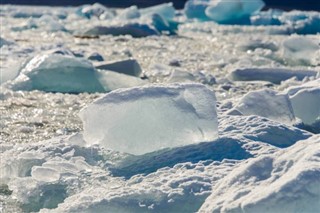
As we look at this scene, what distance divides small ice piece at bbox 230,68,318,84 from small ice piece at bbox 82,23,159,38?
322 cm

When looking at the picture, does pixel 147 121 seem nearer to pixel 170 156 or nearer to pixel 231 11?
pixel 170 156

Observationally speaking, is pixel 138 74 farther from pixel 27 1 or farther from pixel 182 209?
pixel 27 1

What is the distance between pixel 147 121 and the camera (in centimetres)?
231

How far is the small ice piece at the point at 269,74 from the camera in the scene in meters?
4.59

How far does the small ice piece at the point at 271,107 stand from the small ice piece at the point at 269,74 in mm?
1673

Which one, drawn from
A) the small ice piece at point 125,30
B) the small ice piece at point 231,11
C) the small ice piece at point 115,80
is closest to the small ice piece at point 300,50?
the small ice piece at point 115,80

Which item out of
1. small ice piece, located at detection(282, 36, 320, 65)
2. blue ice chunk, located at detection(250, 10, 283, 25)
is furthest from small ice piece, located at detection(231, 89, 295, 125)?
blue ice chunk, located at detection(250, 10, 283, 25)

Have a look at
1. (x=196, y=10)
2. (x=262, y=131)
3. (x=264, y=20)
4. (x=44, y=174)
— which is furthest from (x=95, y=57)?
(x=196, y=10)

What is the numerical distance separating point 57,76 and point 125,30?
12.3ft

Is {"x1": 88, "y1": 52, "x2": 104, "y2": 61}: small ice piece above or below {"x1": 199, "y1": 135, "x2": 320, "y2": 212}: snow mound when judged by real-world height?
below

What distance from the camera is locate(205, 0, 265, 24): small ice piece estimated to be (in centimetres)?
963

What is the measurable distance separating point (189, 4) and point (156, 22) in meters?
2.45

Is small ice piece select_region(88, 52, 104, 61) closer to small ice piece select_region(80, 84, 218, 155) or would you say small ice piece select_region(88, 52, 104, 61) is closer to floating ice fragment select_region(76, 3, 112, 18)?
small ice piece select_region(80, 84, 218, 155)

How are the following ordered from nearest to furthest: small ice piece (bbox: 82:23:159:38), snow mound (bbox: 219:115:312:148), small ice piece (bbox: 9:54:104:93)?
snow mound (bbox: 219:115:312:148) → small ice piece (bbox: 9:54:104:93) → small ice piece (bbox: 82:23:159:38)
